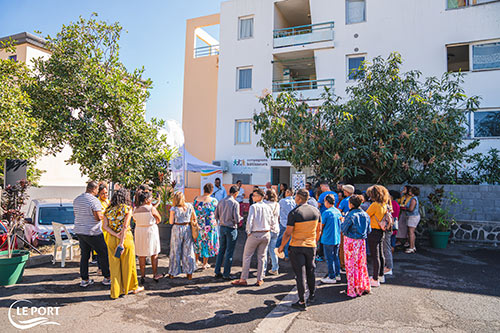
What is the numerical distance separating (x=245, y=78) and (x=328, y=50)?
15.8 ft

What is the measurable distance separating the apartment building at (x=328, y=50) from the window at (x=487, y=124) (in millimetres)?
35

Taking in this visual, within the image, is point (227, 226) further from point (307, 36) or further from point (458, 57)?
point (458, 57)

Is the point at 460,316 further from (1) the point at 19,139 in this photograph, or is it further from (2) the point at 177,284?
(1) the point at 19,139

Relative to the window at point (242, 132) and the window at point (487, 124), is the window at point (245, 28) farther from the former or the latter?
the window at point (487, 124)

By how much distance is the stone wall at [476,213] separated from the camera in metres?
10.5

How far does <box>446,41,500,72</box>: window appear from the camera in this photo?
14234 mm

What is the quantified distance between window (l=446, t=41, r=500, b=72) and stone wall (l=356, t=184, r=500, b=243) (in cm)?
659

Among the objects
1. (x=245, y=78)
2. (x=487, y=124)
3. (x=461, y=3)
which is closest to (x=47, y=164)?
(x=245, y=78)

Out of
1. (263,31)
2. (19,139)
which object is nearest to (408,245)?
(19,139)

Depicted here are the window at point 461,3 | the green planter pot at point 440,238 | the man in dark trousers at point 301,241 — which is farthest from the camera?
the window at point 461,3

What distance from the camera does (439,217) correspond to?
32.9ft

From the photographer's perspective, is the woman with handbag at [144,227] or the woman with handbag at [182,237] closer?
the woman with handbag at [144,227]

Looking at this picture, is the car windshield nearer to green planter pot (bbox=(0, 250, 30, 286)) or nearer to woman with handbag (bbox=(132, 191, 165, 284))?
green planter pot (bbox=(0, 250, 30, 286))

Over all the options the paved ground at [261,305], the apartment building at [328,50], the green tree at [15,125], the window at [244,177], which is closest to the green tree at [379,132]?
the apartment building at [328,50]
